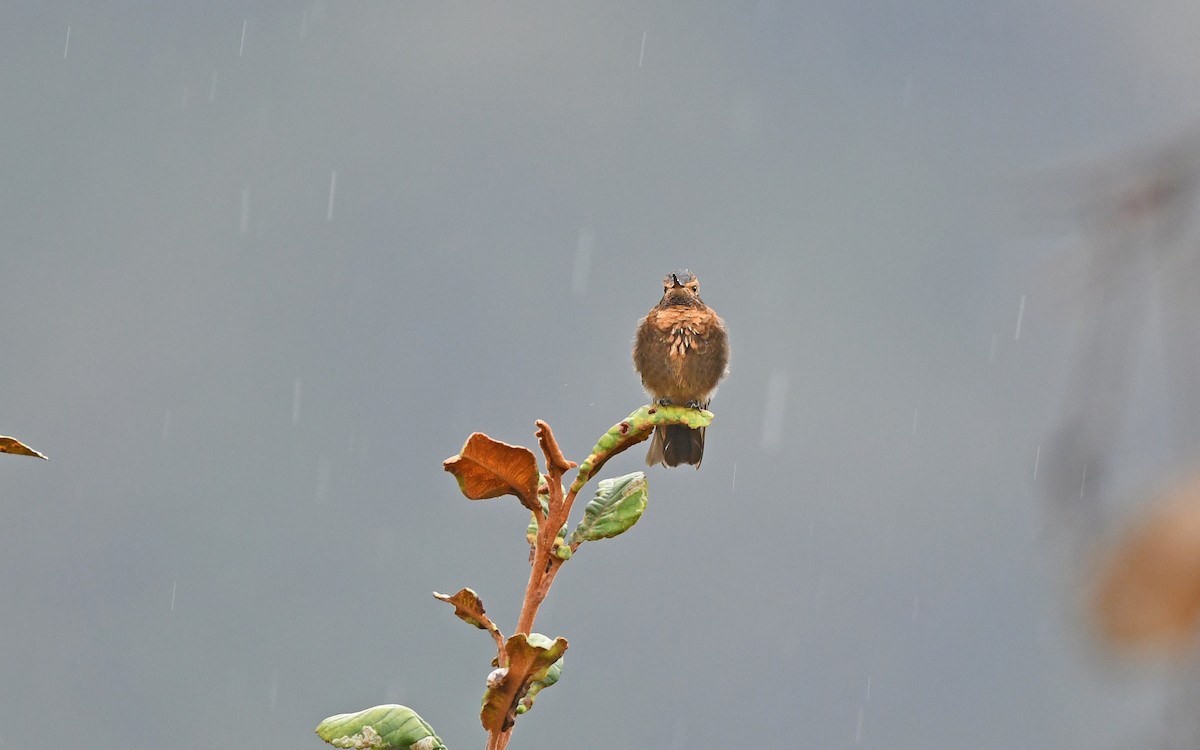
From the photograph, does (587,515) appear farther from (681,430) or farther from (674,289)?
(674,289)

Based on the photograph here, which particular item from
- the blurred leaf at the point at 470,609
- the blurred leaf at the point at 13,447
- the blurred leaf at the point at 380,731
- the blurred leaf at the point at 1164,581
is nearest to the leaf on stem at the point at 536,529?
the blurred leaf at the point at 470,609

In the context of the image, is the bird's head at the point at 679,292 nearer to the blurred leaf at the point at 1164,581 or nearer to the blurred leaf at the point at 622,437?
the blurred leaf at the point at 622,437

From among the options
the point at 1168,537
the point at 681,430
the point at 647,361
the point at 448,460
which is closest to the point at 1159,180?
the point at 1168,537

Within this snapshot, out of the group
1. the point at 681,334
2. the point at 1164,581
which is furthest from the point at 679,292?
the point at 1164,581

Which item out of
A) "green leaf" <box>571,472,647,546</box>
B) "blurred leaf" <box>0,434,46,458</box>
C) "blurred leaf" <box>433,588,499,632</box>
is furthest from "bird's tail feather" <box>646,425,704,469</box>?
"blurred leaf" <box>0,434,46,458</box>

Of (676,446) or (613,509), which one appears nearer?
(613,509)

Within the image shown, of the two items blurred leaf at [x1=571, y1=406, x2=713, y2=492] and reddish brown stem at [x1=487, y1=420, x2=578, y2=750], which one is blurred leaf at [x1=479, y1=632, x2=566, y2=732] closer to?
reddish brown stem at [x1=487, y1=420, x2=578, y2=750]

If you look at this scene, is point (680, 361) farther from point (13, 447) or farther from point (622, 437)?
point (13, 447)
